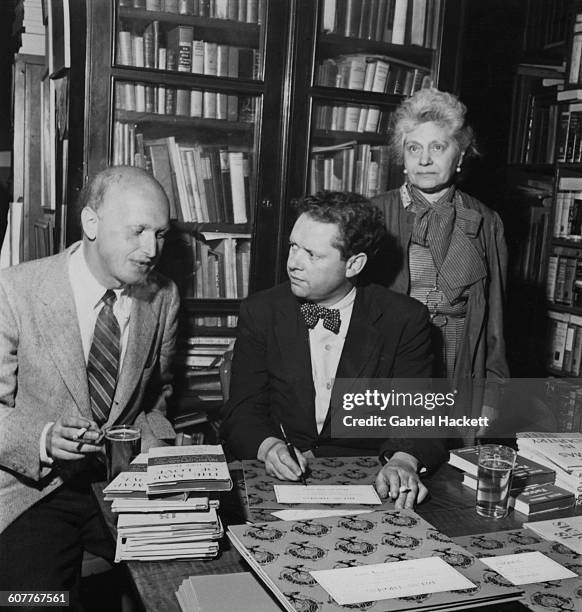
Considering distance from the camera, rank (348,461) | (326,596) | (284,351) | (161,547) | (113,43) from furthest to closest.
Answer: (113,43), (284,351), (348,461), (161,547), (326,596)

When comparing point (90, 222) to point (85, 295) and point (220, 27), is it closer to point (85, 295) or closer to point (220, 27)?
point (85, 295)

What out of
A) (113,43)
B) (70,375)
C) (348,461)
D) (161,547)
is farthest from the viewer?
(113,43)

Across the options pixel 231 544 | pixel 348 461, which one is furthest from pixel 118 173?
pixel 231 544

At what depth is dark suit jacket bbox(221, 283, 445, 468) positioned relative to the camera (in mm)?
2033

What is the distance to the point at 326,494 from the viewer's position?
145 centimetres

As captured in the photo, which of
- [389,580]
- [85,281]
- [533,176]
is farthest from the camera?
[533,176]

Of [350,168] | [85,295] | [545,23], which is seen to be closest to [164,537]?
[85,295]

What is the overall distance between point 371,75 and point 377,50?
0.12 m

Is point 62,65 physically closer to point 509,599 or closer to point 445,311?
point 445,311

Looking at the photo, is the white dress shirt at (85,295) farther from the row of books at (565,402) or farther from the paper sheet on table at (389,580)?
the row of books at (565,402)

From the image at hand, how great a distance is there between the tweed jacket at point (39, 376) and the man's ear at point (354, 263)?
0.63m

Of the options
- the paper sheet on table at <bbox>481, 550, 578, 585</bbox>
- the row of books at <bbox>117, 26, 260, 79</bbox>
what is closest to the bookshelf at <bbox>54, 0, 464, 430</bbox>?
the row of books at <bbox>117, 26, 260, 79</bbox>

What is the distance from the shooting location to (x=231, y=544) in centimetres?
128

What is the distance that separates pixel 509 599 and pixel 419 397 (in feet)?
3.39
